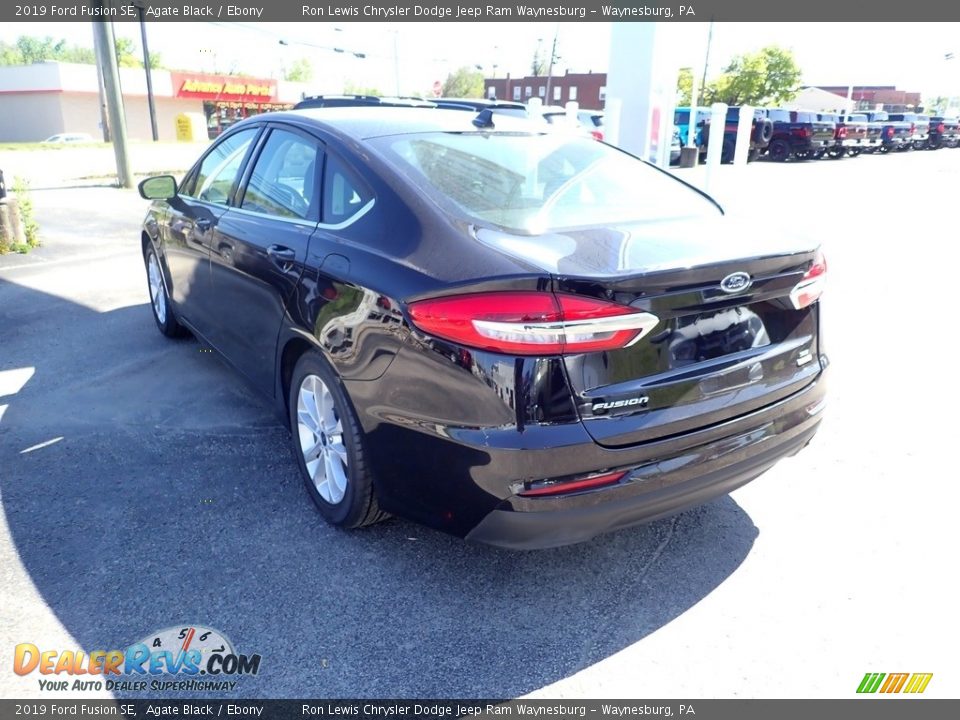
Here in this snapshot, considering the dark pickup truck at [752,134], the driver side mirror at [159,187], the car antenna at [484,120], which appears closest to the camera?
the car antenna at [484,120]

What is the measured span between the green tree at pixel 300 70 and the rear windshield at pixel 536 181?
403 feet

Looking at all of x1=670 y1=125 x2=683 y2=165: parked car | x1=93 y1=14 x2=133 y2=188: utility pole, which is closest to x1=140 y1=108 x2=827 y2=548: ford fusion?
x1=93 y1=14 x2=133 y2=188: utility pole

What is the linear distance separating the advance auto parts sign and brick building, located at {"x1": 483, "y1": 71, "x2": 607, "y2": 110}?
29.0 meters

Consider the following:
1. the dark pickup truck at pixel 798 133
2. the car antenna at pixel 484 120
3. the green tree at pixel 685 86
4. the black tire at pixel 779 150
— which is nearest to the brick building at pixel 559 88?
the green tree at pixel 685 86

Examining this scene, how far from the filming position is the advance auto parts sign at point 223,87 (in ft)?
172

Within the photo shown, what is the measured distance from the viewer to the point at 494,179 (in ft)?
10.2

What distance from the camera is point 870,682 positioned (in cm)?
238

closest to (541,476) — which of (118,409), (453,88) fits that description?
(118,409)

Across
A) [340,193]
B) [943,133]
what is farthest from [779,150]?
[340,193]

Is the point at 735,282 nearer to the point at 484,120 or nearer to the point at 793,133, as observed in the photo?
the point at 484,120

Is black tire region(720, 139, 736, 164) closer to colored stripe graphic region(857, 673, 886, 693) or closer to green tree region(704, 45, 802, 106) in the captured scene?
colored stripe graphic region(857, 673, 886, 693)

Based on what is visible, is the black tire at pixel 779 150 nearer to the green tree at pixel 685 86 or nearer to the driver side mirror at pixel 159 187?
the driver side mirror at pixel 159 187

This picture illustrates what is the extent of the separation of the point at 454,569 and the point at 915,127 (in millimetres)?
42697

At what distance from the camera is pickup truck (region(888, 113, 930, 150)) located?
37031mm
